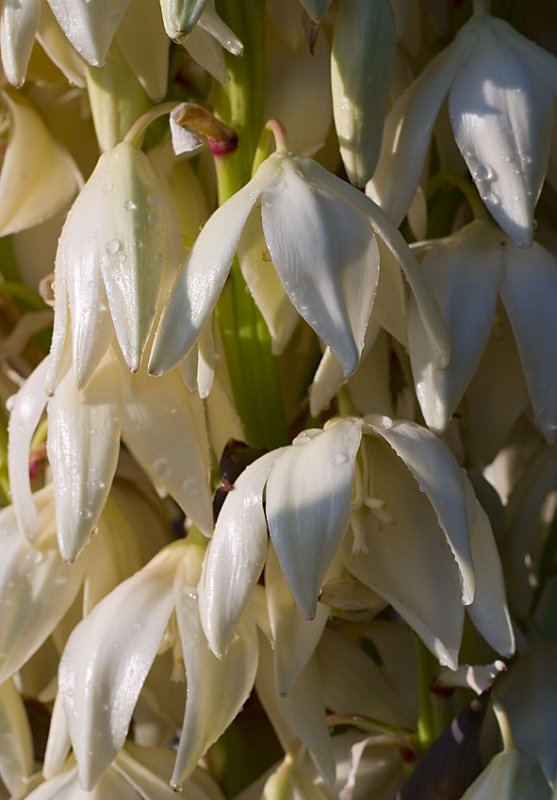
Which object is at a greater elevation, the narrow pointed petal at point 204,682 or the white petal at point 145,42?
the white petal at point 145,42

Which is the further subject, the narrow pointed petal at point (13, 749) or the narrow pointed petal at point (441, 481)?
the narrow pointed petal at point (13, 749)

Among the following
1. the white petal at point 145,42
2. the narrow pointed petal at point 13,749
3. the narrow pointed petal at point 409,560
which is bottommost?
the narrow pointed petal at point 13,749

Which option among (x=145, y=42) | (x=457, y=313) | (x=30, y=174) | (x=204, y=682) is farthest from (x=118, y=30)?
(x=204, y=682)

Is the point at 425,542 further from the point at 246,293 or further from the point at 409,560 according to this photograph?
the point at 246,293

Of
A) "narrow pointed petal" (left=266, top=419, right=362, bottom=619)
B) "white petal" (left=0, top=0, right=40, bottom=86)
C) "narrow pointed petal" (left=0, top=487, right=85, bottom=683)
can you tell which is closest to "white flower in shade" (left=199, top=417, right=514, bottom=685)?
"narrow pointed petal" (left=266, top=419, right=362, bottom=619)

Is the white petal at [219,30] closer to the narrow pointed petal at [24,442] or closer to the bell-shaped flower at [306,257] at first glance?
the bell-shaped flower at [306,257]

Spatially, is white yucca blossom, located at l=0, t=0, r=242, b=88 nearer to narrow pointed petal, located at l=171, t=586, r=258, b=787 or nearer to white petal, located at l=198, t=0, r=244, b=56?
white petal, located at l=198, t=0, r=244, b=56

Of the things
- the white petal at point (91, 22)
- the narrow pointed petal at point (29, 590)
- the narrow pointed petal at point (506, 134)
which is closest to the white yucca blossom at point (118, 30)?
the white petal at point (91, 22)
